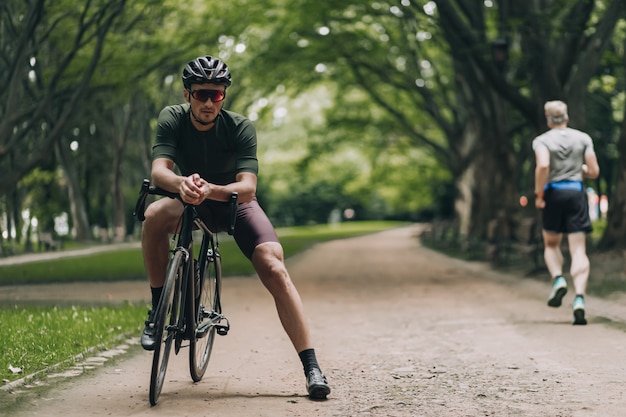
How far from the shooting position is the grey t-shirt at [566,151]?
1026 cm

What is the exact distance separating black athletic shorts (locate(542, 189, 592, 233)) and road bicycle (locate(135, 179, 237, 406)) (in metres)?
4.56

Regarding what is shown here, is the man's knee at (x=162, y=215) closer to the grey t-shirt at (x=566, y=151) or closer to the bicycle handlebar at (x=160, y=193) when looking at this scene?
the bicycle handlebar at (x=160, y=193)

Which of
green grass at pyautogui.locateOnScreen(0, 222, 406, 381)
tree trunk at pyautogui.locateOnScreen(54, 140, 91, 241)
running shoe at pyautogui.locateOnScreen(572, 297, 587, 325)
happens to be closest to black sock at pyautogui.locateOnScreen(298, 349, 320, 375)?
green grass at pyautogui.locateOnScreen(0, 222, 406, 381)

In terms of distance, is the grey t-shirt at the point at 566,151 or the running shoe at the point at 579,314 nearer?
the running shoe at the point at 579,314

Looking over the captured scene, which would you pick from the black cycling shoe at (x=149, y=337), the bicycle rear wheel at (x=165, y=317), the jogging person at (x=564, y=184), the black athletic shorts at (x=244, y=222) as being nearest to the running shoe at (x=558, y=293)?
the jogging person at (x=564, y=184)

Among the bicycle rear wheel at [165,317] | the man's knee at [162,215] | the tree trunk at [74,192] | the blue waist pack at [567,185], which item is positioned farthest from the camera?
the tree trunk at [74,192]

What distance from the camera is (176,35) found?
25.4m

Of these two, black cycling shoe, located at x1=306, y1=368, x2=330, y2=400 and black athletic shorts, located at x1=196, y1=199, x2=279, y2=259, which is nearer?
black cycling shoe, located at x1=306, y1=368, x2=330, y2=400

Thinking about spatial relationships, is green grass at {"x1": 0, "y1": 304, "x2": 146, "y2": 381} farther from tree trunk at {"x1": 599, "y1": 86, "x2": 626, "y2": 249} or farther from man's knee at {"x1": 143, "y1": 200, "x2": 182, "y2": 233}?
tree trunk at {"x1": 599, "y1": 86, "x2": 626, "y2": 249}

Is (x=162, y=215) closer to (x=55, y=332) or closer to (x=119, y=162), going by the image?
(x=55, y=332)

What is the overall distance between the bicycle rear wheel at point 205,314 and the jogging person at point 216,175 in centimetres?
31

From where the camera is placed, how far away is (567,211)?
1031 cm

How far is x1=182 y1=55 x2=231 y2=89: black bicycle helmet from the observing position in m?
6.03

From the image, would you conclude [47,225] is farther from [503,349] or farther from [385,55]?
[503,349]
